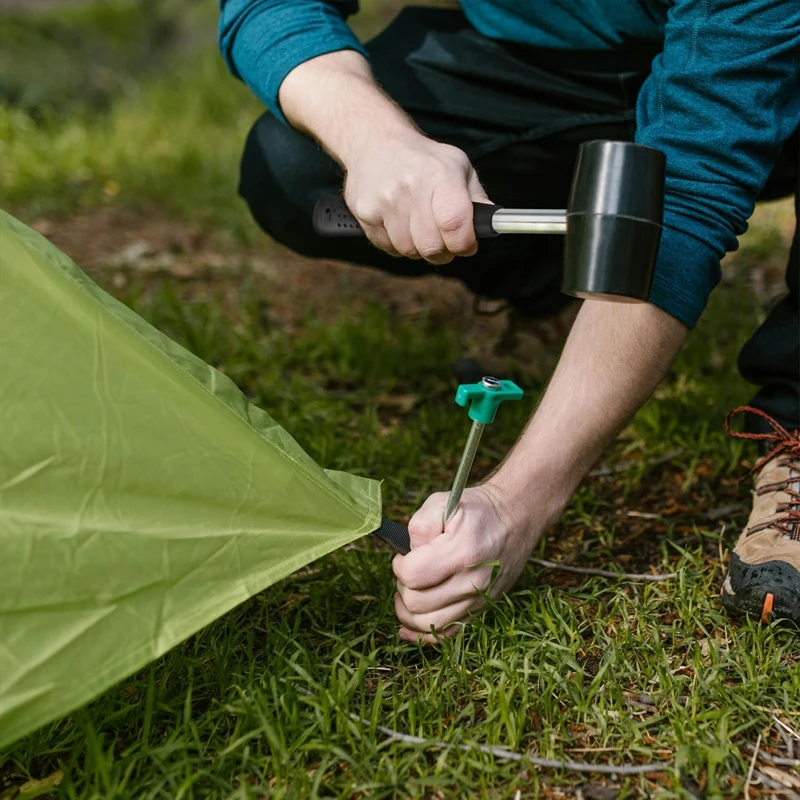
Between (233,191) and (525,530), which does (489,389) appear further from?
(233,191)

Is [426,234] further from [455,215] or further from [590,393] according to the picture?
[590,393]

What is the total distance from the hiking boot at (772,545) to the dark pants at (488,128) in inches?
6.5

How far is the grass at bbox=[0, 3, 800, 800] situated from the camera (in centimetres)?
113

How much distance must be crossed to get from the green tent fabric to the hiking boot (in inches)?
23.2

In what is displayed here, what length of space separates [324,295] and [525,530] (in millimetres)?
1592

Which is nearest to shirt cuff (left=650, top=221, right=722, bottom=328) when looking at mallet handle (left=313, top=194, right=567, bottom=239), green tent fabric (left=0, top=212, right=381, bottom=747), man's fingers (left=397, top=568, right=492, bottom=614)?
mallet handle (left=313, top=194, right=567, bottom=239)

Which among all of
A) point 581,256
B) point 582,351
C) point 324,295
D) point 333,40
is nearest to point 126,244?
point 324,295

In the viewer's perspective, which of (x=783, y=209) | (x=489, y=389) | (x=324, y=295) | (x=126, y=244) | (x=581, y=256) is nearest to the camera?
(x=581, y=256)

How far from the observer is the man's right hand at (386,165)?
1247mm

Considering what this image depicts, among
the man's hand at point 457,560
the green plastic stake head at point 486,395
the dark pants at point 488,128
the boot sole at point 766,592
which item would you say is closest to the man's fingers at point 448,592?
the man's hand at point 457,560

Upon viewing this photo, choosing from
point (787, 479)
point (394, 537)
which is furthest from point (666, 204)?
point (394, 537)

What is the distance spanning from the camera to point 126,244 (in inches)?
124

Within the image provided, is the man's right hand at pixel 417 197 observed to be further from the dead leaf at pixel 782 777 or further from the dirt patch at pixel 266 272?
the dirt patch at pixel 266 272

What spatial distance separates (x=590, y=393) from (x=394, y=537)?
35cm
